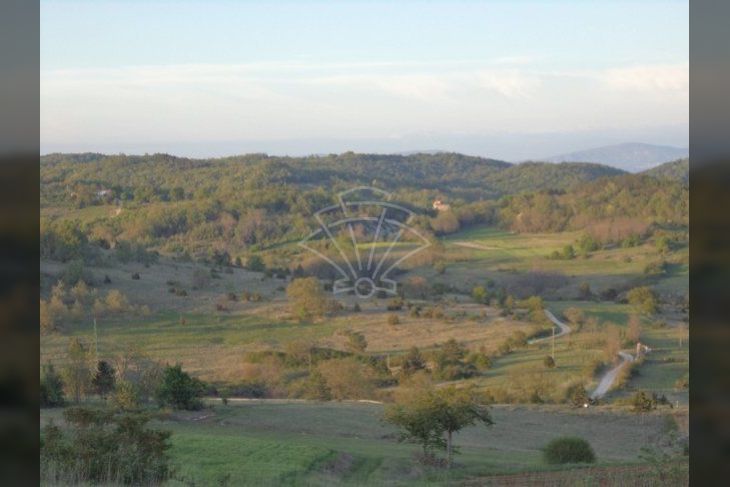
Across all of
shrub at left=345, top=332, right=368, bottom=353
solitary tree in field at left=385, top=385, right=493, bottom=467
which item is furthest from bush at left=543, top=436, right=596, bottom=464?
shrub at left=345, top=332, right=368, bottom=353

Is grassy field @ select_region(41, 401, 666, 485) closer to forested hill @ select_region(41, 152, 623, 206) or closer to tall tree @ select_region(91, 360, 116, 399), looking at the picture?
tall tree @ select_region(91, 360, 116, 399)

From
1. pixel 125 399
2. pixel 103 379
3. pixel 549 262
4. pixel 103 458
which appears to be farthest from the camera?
pixel 549 262

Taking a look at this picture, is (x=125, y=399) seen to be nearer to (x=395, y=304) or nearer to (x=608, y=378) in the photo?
(x=608, y=378)

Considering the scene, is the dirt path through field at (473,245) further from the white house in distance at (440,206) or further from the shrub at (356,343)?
the shrub at (356,343)

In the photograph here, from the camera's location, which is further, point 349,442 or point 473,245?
point 473,245

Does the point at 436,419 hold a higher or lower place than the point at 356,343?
higher

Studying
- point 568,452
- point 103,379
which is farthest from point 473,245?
point 568,452
